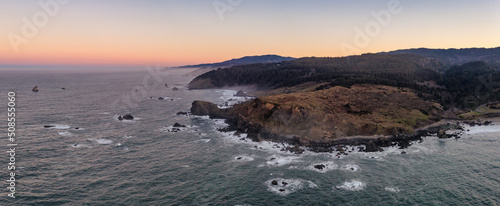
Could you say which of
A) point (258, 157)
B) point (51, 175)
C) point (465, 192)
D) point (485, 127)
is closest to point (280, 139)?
point (258, 157)

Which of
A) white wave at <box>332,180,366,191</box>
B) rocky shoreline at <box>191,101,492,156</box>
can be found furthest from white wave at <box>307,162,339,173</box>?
rocky shoreline at <box>191,101,492,156</box>

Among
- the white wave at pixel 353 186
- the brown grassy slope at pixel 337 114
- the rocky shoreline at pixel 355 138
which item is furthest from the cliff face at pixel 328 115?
the white wave at pixel 353 186

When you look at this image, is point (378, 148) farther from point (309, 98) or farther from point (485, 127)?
point (485, 127)

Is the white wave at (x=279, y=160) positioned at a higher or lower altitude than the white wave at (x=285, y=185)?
higher

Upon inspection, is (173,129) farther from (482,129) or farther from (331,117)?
(482,129)

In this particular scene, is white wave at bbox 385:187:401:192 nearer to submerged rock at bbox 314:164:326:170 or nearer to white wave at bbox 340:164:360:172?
white wave at bbox 340:164:360:172

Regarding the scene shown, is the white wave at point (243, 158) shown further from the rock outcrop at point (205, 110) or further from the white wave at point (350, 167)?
the rock outcrop at point (205, 110)
